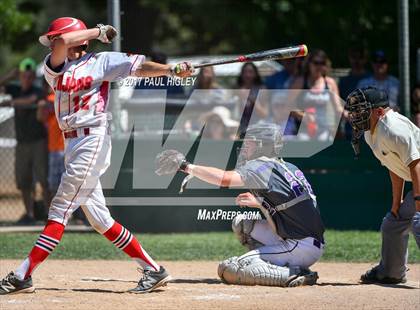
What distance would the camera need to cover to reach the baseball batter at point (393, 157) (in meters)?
6.77

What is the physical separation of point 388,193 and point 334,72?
2.55 metres

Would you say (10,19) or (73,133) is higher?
(10,19)

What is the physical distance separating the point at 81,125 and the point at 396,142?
2.40 m

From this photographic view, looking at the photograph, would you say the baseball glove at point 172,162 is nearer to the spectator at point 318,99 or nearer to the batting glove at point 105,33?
the batting glove at point 105,33

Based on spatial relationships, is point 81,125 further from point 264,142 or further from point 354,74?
point 354,74

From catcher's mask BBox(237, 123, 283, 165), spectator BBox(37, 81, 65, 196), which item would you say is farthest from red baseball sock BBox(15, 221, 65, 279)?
spectator BBox(37, 81, 65, 196)

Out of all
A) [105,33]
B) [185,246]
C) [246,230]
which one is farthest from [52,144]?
[105,33]

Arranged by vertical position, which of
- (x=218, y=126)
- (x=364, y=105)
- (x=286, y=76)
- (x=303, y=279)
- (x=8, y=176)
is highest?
(x=364, y=105)

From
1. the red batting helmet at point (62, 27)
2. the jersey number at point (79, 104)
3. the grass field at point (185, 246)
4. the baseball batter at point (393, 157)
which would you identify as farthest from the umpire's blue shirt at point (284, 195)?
the grass field at point (185, 246)

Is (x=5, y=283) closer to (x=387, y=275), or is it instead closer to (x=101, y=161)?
(x=101, y=161)

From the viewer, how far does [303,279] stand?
7.07 meters

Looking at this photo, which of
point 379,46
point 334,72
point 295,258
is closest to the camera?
point 295,258

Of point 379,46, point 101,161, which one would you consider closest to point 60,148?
point 101,161

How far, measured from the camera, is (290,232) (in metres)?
7.16
